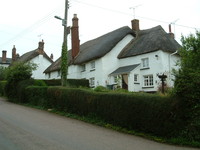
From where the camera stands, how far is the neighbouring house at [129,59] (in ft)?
87.4

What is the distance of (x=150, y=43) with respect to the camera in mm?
28344

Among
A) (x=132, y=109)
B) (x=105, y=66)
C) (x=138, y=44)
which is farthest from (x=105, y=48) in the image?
(x=132, y=109)

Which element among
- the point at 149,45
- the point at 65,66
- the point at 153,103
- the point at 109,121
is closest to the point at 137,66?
the point at 149,45

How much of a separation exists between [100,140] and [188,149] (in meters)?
2.98

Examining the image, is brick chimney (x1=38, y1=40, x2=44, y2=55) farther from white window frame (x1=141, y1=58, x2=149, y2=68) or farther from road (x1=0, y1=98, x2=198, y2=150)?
road (x1=0, y1=98, x2=198, y2=150)

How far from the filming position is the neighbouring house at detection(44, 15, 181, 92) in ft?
87.4

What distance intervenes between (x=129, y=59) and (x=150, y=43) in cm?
327

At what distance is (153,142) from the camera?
28.9 feet

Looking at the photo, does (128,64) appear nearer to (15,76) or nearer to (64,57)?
(64,57)

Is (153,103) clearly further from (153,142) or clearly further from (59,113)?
(59,113)

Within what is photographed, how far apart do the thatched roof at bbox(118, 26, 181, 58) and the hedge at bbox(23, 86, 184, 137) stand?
49.4 ft

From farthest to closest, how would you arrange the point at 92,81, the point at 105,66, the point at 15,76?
the point at 92,81 < the point at 105,66 < the point at 15,76

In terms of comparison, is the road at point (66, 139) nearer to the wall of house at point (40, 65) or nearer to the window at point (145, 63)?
the window at point (145, 63)

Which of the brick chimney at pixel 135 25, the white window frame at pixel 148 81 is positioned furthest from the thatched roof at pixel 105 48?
the white window frame at pixel 148 81
